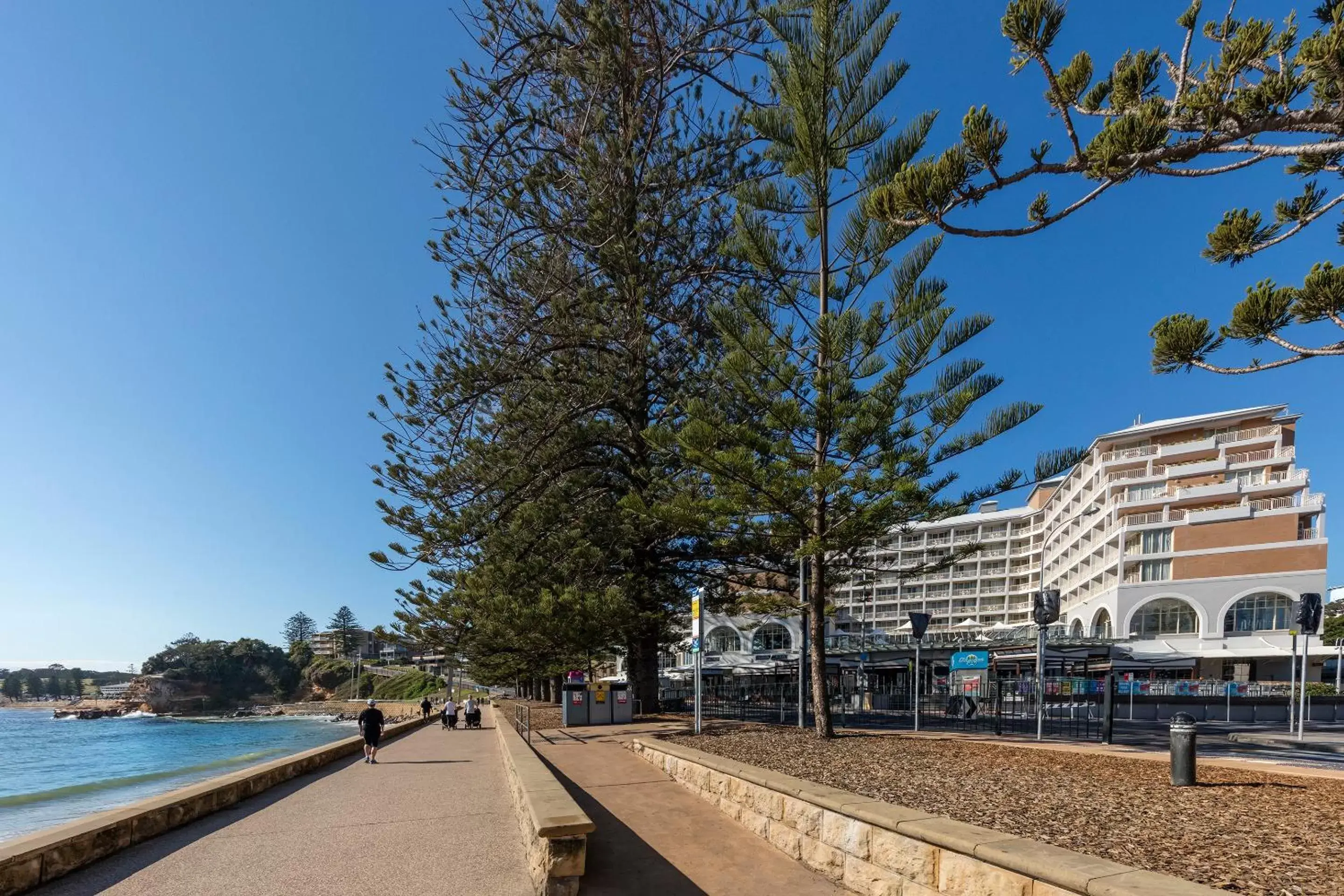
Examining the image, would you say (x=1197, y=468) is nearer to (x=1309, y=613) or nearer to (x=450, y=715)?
(x=1309, y=613)

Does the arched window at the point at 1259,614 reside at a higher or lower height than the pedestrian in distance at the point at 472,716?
higher

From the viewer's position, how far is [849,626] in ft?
282

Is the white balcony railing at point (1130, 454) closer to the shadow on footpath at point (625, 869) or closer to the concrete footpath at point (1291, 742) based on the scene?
the concrete footpath at point (1291, 742)

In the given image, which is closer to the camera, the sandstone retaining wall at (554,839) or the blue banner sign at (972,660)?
the sandstone retaining wall at (554,839)

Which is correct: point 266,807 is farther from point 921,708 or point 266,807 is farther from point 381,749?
point 921,708

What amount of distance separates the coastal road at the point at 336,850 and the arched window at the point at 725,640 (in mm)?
56997

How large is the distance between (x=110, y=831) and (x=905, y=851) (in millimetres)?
6174

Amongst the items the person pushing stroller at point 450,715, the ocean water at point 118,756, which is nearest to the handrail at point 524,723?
the person pushing stroller at point 450,715

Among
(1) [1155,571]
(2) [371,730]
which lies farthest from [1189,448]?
(2) [371,730]

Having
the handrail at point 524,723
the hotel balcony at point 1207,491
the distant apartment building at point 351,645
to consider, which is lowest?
the distant apartment building at point 351,645

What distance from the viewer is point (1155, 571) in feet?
156

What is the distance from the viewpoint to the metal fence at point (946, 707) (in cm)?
1470

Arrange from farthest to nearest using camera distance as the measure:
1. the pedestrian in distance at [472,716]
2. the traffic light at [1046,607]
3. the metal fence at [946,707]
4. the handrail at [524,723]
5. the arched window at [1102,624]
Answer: the arched window at [1102,624] → the pedestrian in distance at [472,716] → the metal fence at [946,707] → the handrail at [524,723] → the traffic light at [1046,607]

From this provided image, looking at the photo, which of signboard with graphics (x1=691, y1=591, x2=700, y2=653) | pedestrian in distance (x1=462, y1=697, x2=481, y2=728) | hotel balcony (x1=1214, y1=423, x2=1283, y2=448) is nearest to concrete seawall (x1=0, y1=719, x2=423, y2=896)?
signboard with graphics (x1=691, y1=591, x2=700, y2=653)
